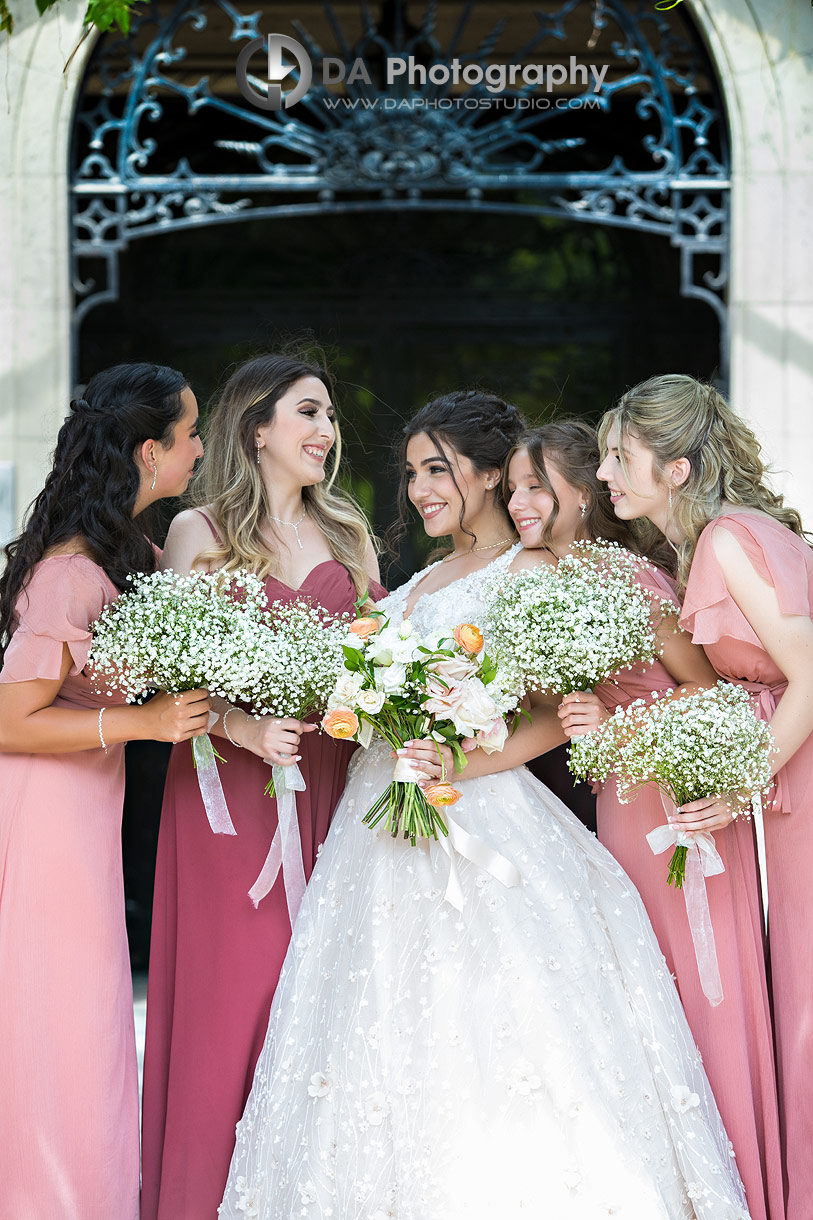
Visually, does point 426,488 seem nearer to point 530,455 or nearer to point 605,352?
point 530,455

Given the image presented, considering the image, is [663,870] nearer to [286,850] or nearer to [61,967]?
[286,850]

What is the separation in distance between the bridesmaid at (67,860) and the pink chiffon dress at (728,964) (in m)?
1.22

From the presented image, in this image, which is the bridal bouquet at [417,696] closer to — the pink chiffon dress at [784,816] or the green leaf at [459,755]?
the green leaf at [459,755]

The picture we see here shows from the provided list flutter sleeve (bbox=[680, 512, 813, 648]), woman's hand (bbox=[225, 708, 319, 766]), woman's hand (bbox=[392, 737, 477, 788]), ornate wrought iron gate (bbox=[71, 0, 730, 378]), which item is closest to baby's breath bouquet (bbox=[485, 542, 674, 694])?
flutter sleeve (bbox=[680, 512, 813, 648])

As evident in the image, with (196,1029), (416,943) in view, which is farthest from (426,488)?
(196,1029)

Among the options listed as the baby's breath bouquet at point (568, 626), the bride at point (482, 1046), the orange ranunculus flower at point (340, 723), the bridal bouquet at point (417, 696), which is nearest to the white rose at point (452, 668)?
the bridal bouquet at point (417, 696)

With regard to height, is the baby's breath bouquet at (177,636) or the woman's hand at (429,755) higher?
the baby's breath bouquet at (177,636)

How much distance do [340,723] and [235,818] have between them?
69 centimetres

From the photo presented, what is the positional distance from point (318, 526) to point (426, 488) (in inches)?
15.9

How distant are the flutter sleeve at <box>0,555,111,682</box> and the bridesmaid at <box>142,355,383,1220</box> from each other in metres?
0.43

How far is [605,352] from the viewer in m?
9.04

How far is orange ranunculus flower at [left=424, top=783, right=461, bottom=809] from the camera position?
10.6 feet

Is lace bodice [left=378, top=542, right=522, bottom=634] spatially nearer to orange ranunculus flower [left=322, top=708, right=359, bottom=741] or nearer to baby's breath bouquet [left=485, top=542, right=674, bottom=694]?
baby's breath bouquet [left=485, top=542, right=674, bottom=694]

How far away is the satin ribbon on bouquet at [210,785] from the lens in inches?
139
